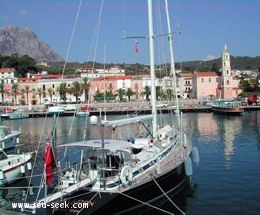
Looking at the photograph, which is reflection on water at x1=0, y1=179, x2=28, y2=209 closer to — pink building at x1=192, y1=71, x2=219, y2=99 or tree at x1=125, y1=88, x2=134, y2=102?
tree at x1=125, y1=88, x2=134, y2=102

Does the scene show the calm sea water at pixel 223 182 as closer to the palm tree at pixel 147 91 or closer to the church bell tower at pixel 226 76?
the palm tree at pixel 147 91

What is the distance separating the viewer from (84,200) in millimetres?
15492

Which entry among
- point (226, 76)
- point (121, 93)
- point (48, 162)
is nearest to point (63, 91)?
point (121, 93)

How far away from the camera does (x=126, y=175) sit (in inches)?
652

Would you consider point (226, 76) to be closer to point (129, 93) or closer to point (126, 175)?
point (129, 93)

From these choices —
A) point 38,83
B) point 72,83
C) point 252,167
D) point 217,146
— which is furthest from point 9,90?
point 252,167

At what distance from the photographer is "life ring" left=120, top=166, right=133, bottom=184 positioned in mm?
16297

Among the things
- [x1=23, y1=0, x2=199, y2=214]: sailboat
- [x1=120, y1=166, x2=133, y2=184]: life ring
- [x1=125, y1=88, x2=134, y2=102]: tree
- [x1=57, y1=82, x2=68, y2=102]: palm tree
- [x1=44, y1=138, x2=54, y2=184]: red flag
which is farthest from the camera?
[x1=125, y1=88, x2=134, y2=102]: tree

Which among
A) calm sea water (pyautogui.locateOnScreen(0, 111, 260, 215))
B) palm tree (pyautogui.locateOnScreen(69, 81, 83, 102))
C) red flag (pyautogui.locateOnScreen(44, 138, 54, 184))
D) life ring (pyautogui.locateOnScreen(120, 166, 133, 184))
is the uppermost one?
palm tree (pyautogui.locateOnScreen(69, 81, 83, 102))

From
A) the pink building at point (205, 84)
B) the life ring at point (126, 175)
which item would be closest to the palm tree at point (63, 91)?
the pink building at point (205, 84)

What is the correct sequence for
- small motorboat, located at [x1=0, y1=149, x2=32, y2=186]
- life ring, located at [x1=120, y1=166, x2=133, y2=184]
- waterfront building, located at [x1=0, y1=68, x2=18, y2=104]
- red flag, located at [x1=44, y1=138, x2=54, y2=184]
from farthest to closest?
waterfront building, located at [x1=0, y1=68, x2=18, y2=104]
small motorboat, located at [x1=0, y1=149, x2=32, y2=186]
life ring, located at [x1=120, y1=166, x2=133, y2=184]
red flag, located at [x1=44, y1=138, x2=54, y2=184]

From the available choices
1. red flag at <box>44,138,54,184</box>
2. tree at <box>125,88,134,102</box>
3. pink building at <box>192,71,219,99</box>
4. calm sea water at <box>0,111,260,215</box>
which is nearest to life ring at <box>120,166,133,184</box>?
calm sea water at <box>0,111,260,215</box>

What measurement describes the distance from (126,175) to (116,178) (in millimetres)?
431

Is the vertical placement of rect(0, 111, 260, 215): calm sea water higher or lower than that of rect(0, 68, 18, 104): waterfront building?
lower
